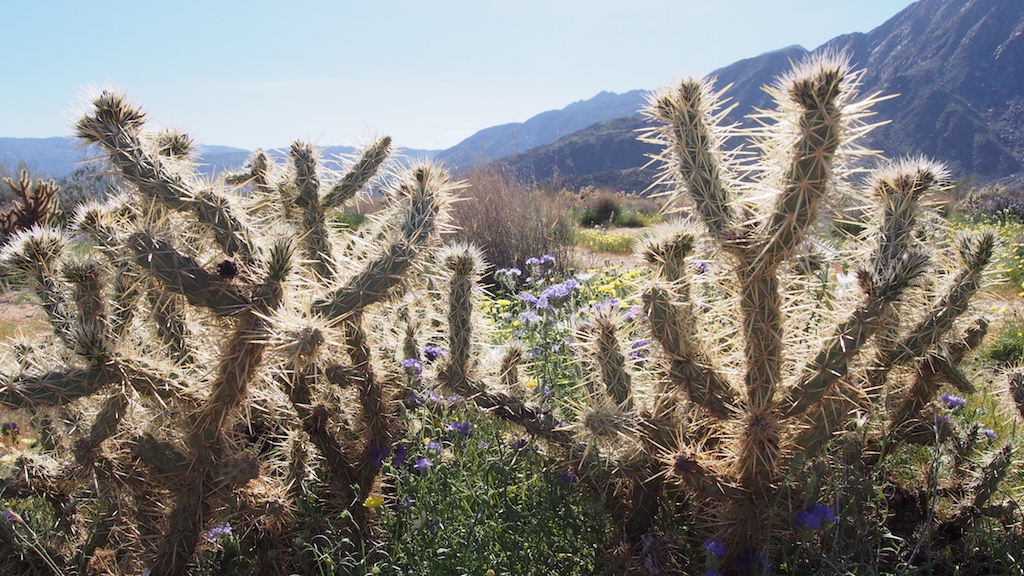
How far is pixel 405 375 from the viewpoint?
221cm

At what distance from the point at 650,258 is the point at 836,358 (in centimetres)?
59

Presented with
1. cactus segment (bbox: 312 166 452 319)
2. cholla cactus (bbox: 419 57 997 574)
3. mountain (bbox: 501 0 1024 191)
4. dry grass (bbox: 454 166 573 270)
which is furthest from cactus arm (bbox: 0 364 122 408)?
mountain (bbox: 501 0 1024 191)

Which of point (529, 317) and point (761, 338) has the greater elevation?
point (761, 338)

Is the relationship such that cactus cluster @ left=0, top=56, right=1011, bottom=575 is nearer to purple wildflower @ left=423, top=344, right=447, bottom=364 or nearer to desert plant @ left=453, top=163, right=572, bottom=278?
purple wildflower @ left=423, top=344, right=447, bottom=364

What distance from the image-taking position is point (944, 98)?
2211 inches

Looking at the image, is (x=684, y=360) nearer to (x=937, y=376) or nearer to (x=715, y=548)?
(x=715, y=548)

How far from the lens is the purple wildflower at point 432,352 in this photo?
7.15 feet

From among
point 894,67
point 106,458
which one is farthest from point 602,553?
point 894,67

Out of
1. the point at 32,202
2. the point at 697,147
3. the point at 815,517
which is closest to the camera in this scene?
the point at 815,517

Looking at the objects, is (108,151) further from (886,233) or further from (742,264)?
(886,233)

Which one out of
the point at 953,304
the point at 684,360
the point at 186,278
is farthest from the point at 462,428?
the point at 953,304

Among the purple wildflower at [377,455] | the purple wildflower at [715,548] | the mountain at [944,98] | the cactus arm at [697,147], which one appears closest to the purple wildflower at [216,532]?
the purple wildflower at [377,455]

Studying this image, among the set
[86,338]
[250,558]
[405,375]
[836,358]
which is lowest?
[250,558]

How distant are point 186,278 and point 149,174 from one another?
431 millimetres
